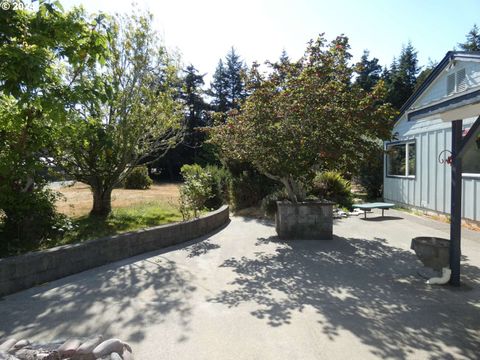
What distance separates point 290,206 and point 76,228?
187 inches

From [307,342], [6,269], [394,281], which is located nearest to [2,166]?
[6,269]

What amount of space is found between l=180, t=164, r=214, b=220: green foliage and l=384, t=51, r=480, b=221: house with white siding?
5046 millimetres

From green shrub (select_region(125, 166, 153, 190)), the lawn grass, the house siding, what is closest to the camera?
the lawn grass

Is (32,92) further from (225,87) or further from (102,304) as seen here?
(225,87)

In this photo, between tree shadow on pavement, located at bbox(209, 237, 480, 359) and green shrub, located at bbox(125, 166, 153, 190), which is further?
green shrub, located at bbox(125, 166, 153, 190)

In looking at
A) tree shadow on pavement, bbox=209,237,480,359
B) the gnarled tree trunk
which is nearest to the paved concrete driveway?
tree shadow on pavement, bbox=209,237,480,359

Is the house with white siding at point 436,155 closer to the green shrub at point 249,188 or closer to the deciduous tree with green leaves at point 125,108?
the green shrub at point 249,188

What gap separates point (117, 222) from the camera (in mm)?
8289

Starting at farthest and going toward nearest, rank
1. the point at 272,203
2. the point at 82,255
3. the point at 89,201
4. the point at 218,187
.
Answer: the point at 218,187, the point at 89,201, the point at 272,203, the point at 82,255

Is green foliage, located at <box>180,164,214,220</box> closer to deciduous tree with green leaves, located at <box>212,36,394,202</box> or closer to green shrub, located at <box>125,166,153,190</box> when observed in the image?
deciduous tree with green leaves, located at <box>212,36,394,202</box>

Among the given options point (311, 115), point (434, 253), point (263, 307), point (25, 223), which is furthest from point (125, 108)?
point (434, 253)

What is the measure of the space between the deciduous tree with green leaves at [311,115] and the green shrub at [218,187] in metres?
4.46

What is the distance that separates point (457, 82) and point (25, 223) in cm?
1184

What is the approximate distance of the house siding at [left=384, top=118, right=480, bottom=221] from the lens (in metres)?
9.45
